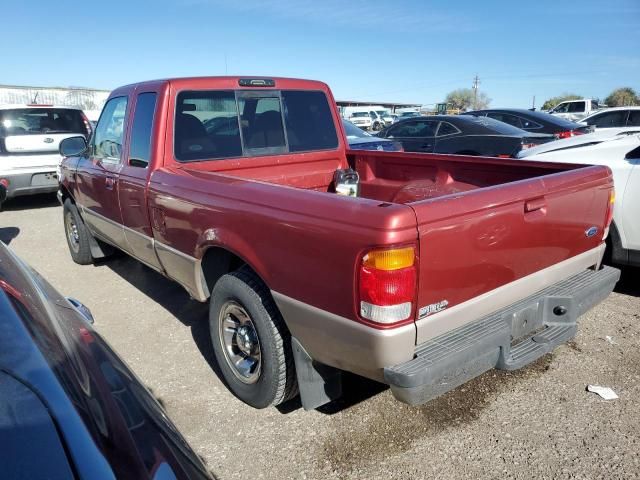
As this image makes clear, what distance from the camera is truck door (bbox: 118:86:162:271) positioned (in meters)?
3.70

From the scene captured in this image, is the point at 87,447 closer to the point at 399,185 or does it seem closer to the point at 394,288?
the point at 394,288

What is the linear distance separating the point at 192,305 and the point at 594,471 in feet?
11.3

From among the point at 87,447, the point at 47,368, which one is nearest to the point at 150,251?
the point at 47,368

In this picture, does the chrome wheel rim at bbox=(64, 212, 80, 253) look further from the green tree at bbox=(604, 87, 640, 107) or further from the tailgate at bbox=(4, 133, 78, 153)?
the green tree at bbox=(604, 87, 640, 107)

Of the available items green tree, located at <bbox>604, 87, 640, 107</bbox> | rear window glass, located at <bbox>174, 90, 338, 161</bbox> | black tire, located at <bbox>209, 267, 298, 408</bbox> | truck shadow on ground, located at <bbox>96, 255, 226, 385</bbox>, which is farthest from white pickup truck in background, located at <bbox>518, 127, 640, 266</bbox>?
green tree, located at <bbox>604, 87, 640, 107</bbox>

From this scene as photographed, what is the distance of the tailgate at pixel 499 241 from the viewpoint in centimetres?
215

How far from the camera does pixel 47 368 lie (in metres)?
1.28

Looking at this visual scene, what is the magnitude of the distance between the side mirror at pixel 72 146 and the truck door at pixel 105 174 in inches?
3.7

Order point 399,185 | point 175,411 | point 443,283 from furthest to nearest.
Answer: point 399,185, point 175,411, point 443,283

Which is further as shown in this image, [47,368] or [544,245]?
[544,245]

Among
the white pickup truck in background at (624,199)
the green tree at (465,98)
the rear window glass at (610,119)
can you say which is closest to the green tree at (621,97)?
the green tree at (465,98)

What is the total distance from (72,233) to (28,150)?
367 centimetres

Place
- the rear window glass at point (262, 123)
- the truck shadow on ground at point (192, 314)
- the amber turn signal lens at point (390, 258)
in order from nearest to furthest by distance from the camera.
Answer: the amber turn signal lens at point (390, 258), the truck shadow on ground at point (192, 314), the rear window glass at point (262, 123)

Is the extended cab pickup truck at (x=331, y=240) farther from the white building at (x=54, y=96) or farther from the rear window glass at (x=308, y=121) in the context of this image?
the white building at (x=54, y=96)
